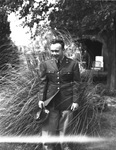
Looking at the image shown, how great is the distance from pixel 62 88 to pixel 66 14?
18.3 feet

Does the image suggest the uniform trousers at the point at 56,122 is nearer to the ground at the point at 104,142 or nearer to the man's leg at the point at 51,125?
the man's leg at the point at 51,125

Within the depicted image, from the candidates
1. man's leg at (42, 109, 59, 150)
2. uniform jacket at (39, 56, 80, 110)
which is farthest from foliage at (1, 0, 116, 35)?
man's leg at (42, 109, 59, 150)

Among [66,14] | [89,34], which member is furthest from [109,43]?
[66,14]

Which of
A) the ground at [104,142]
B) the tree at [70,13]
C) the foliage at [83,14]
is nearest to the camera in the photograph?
the ground at [104,142]

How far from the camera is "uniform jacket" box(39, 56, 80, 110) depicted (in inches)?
125

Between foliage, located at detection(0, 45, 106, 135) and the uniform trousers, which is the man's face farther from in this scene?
foliage, located at detection(0, 45, 106, 135)

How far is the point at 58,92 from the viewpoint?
126 inches

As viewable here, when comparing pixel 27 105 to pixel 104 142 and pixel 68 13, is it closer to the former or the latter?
pixel 104 142

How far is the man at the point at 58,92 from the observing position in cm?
319

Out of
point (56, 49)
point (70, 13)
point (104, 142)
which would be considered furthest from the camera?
point (70, 13)

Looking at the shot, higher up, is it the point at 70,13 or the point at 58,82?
the point at 70,13

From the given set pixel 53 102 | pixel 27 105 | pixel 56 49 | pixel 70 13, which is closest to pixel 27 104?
pixel 27 105

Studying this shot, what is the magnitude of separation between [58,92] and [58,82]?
0.13 metres

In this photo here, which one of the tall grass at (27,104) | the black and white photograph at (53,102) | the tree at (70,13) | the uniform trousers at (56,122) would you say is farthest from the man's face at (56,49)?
the tree at (70,13)
